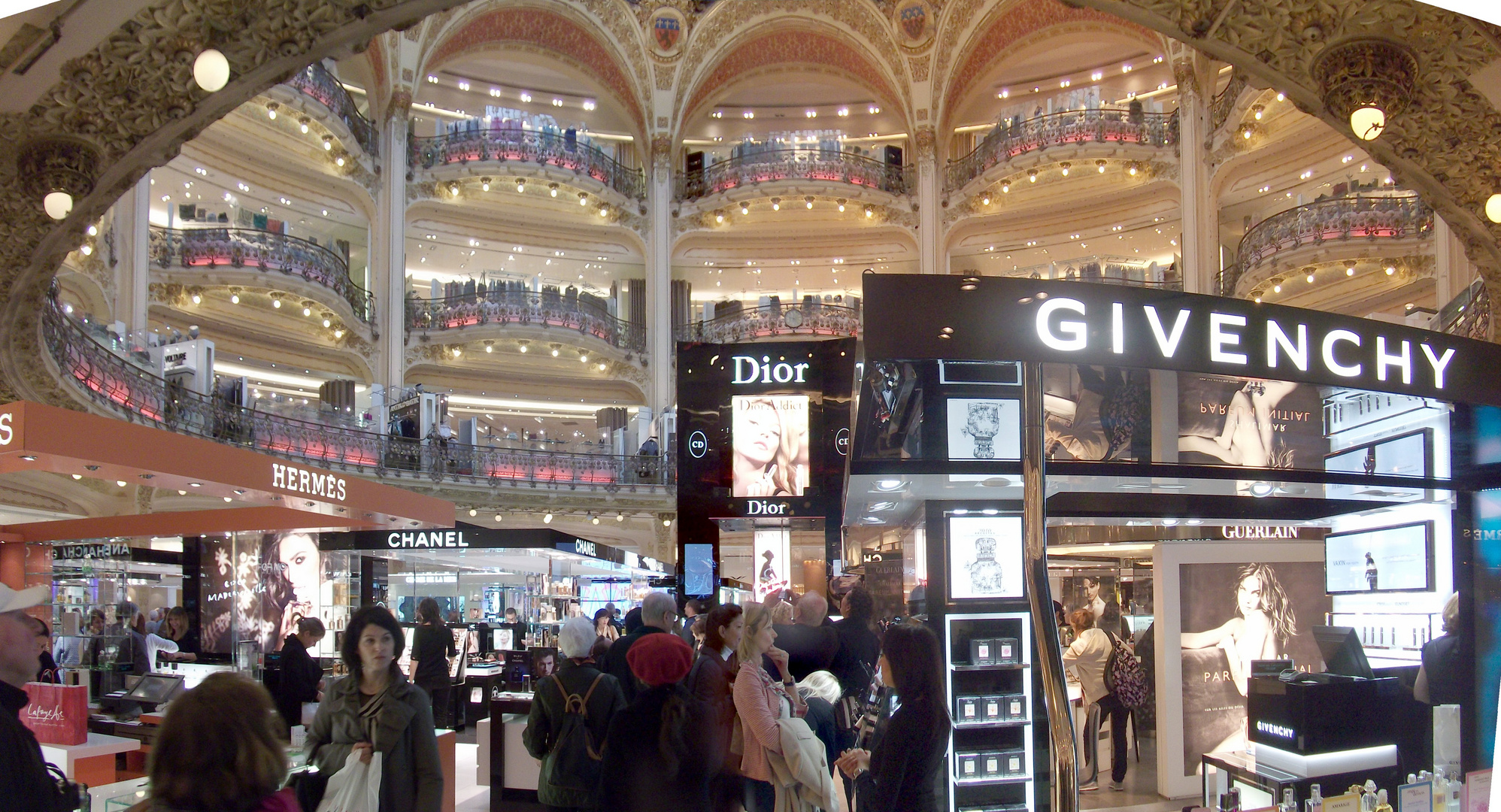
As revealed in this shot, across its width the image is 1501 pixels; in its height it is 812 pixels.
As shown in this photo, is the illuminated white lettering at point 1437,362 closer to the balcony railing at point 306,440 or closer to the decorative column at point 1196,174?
the balcony railing at point 306,440

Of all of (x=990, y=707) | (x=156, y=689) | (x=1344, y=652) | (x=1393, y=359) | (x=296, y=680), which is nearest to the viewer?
(x=1393, y=359)

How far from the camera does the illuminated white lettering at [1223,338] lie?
106 inches

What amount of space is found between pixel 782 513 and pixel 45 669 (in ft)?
20.0

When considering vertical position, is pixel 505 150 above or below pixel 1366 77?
above

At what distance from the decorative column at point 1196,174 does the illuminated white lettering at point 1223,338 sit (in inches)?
842

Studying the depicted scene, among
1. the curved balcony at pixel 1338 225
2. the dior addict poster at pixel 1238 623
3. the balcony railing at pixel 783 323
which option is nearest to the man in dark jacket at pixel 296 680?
the dior addict poster at pixel 1238 623

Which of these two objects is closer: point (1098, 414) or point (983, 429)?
point (1098, 414)

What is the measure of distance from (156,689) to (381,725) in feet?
17.1

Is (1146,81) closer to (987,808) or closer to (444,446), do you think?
(444,446)

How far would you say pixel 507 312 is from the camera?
2617 centimetres

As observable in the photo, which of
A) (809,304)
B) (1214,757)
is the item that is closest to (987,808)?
(1214,757)

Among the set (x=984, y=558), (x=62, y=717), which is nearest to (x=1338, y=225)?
(x=984, y=558)

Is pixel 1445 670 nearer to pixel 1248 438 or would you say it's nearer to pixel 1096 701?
pixel 1248 438

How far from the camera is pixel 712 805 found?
4789 millimetres
